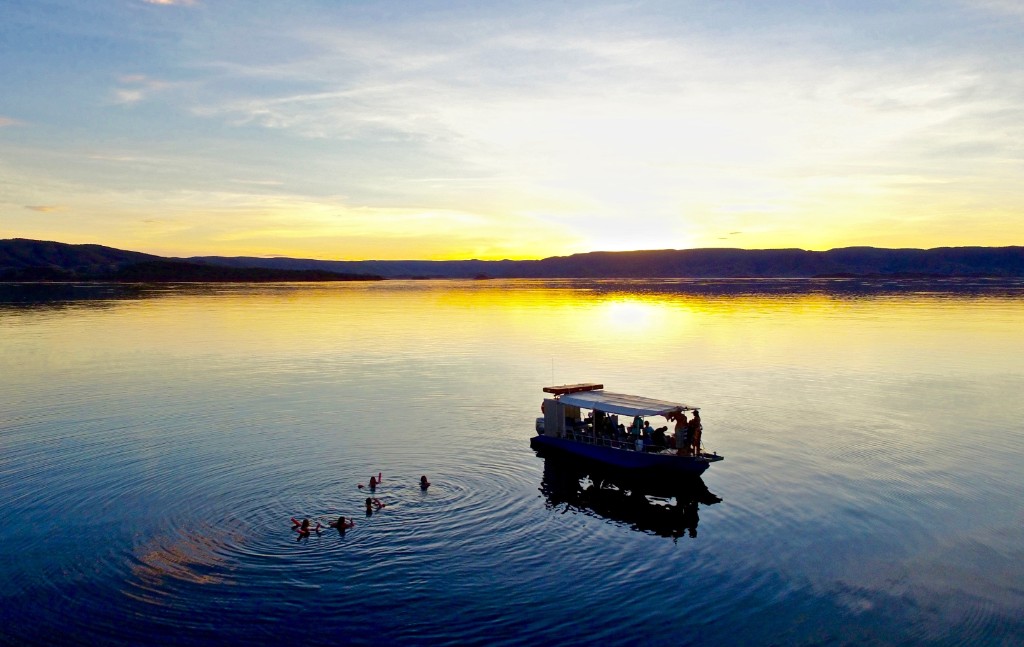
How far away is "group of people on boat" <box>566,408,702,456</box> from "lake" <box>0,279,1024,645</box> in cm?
214

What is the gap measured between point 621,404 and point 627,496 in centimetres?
640

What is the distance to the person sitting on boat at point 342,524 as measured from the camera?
27922 millimetres

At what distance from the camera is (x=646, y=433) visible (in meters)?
38.9

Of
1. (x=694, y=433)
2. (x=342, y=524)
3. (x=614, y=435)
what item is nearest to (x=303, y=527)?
(x=342, y=524)

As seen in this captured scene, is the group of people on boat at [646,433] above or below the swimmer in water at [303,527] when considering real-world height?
above

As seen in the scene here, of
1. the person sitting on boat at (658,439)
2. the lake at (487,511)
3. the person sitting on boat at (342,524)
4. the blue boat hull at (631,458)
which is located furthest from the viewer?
the person sitting on boat at (658,439)

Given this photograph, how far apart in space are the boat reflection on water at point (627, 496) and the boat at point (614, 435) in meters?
0.74

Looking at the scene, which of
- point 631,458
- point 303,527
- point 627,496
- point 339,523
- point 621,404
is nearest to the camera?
point 303,527

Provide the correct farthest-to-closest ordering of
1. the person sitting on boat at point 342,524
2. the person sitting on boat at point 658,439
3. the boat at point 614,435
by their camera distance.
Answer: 1. the person sitting on boat at point 658,439
2. the boat at point 614,435
3. the person sitting on boat at point 342,524

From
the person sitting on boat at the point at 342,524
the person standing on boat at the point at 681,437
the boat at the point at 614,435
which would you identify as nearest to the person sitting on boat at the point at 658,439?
the boat at the point at 614,435

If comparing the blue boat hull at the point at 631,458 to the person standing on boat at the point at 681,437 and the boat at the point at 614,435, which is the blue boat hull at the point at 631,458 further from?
the person standing on boat at the point at 681,437

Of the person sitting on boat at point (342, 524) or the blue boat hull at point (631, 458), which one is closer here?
the person sitting on boat at point (342, 524)

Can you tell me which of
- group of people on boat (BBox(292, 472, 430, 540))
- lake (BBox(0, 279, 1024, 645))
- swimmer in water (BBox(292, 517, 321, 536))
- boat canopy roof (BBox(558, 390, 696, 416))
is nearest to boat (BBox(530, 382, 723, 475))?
boat canopy roof (BBox(558, 390, 696, 416))

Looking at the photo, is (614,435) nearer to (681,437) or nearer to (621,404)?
(621,404)
